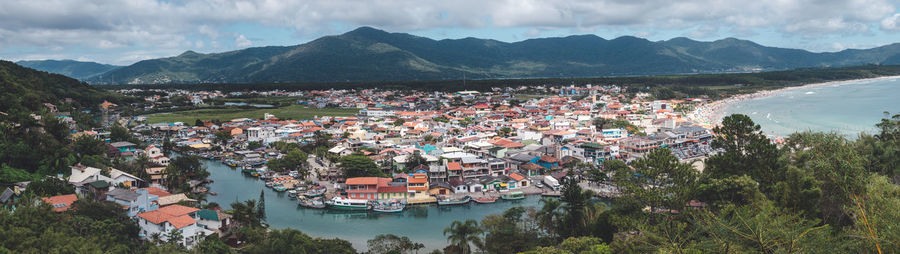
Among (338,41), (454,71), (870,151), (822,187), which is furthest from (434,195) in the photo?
(338,41)

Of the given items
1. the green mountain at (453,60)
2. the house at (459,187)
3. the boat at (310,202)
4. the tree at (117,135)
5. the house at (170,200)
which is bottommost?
the boat at (310,202)

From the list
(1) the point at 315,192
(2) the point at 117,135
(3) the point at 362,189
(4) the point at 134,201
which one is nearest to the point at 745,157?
(3) the point at 362,189

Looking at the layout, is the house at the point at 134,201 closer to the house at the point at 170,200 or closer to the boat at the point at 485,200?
the house at the point at 170,200

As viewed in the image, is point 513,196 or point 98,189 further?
point 513,196

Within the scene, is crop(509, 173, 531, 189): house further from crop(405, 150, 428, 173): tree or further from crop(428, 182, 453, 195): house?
crop(405, 150, 428, 173): tree

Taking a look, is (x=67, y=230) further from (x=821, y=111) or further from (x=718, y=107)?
(x=718, y=107)

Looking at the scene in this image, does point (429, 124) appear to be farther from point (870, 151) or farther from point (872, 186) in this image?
point (872, 186)

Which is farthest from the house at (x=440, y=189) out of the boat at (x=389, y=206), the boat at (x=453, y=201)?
the boat at (x=389, y=206)
